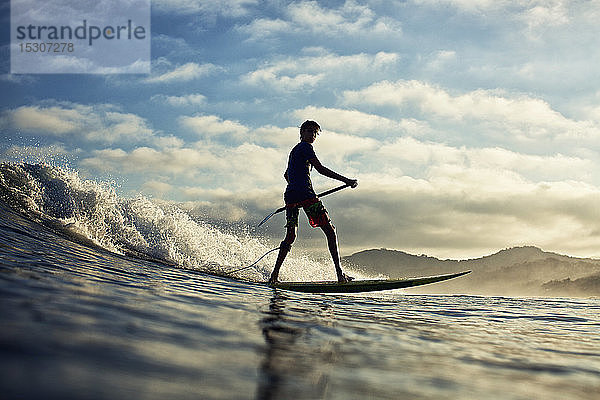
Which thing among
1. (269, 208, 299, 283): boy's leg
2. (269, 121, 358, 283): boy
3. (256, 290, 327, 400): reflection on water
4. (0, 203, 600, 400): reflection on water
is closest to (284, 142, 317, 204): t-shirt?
(269, 121, 358, 283): boy

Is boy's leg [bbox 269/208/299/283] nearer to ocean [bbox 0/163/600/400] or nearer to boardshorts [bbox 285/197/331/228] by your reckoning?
boardshorts [bbox 285/197/331/228]

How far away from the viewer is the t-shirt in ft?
21.7

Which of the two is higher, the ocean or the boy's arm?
the boy's arm

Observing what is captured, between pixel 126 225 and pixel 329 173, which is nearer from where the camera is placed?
pixel 329 173

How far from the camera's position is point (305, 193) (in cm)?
667

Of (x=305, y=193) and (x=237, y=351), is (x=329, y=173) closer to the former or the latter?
(x=305, y=193)

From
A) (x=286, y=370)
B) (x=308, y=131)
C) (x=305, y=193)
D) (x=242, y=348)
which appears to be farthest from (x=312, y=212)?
(x=286, y=370)

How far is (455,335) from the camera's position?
318cm

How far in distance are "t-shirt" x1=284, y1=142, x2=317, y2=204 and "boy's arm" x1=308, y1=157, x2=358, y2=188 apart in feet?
0.30

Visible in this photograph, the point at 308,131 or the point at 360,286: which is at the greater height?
the point at 308,131

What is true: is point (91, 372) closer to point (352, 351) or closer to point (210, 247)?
point (352, 351)

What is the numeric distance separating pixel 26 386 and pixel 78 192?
9605mm

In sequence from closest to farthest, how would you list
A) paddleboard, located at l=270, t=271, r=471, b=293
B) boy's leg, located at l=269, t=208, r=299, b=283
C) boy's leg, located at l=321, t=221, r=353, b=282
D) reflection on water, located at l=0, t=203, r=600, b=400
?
reflection on water, located at l=0, t=203, r=600, b=400 < paddleboard, located at l=270, t=271, r=471, b=293 < boy's leg, located at l=321, t=221, r=353, b=282 < boy's leg, located at l=269, t=208, r=299, b=283

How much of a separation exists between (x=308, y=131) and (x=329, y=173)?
76cm
